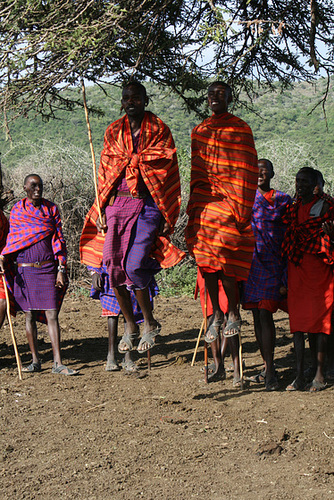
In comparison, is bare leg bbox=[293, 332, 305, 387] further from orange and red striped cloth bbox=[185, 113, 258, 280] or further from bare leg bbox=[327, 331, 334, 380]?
orange and red striped cloth bbox=[185, 113, 258, 280]

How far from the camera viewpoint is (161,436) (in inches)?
201

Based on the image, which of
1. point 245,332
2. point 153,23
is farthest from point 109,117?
point 153,23

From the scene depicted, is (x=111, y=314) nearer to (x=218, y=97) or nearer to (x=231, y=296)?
(x=231, y=296)

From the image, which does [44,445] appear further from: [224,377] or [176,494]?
[224,377]

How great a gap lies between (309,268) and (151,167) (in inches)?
71.3

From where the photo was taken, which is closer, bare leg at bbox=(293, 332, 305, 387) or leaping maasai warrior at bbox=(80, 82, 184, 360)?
leaping maasai warrior at bbox=(80, 82, 184, 360)

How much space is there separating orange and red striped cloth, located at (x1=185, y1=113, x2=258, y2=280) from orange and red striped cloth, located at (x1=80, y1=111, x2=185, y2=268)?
237 mm

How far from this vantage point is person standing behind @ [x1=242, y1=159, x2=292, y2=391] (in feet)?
Answer: 21.0

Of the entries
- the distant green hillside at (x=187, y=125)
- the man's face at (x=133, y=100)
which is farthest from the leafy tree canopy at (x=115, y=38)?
the distant green hillside at (x=187, y=125)

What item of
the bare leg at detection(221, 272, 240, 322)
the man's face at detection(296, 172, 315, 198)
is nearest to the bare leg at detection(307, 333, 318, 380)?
the bare leg at detection(221, 272, 240, 322)

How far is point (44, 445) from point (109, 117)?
99.5ft

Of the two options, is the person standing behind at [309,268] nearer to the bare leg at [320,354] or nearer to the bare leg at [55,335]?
the bare leg at [320,354]

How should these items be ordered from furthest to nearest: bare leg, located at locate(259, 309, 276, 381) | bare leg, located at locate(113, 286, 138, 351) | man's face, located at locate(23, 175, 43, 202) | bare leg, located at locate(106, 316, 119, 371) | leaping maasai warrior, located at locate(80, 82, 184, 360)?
bare leg, located at locate(106, 316, 119, 371)
man's face, located at locate(23, 175, 43, 202)
bare leg, located at locate(259, 309, 276, 381)
bare leg, located at locate(113, 286, 138, 351)
leaping maasai warrior, located at locate(80, 82, 184, 360)

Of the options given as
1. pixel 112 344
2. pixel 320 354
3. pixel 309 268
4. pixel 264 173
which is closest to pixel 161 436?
pixel 320 354
